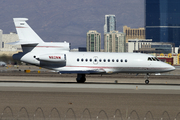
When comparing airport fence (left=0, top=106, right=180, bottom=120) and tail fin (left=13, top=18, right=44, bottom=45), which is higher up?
tail fin (left=13, top=18, right=44, bottom=45)

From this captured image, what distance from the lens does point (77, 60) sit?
47844mm

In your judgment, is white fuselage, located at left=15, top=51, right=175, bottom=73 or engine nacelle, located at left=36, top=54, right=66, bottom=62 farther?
white fuselage, located at left=15, top=51, right=175, bottom=73

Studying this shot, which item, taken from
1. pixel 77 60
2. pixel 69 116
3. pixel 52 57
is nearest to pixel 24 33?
pixel 52 57

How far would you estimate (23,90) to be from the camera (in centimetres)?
3666

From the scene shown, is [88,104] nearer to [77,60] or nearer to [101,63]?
[101,63]

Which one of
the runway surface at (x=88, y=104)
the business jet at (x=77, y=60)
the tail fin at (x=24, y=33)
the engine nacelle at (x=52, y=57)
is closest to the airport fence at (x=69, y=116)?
the runway surface at (x=88, y=104)

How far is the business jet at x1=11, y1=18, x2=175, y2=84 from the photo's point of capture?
47719mm

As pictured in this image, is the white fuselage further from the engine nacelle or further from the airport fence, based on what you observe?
the airport fence

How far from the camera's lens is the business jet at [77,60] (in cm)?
4772

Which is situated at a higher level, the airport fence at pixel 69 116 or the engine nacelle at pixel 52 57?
the engine nacelle at pixel 52 57

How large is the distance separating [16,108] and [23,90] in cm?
1042

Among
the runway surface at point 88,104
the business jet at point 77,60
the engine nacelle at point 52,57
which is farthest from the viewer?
the business jet at point 77,60

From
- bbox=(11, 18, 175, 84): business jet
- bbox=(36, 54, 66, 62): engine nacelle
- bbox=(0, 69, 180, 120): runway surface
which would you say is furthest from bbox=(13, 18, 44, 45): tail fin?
bbox=(0, 69, 180, 120): runway surface

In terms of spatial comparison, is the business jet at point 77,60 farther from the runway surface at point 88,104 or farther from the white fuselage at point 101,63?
the runway surface at point 88,104
